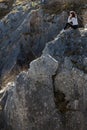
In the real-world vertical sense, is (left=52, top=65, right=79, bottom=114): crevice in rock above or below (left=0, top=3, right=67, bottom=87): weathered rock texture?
above

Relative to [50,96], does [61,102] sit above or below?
below

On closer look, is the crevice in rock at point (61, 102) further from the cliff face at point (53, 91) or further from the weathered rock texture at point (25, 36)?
the weathered rock texture at point (25, 36)

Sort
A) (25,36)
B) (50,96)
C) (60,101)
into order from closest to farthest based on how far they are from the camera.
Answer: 1. (50,96)
2. (60,101)
3. (25,36)

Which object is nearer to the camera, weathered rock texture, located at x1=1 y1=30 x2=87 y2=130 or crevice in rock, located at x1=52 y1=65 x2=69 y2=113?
weathered rock texture, located at x1=1 y1=30 x2=87 y2=130

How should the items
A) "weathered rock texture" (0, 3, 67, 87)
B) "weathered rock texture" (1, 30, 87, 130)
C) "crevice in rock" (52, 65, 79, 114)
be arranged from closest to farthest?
"weathered rock texture" (1, 30, 87, 130), "crevice in rock" (52, 65, 79, 114), "weathered rock texture" (0, 3, 67, 87)

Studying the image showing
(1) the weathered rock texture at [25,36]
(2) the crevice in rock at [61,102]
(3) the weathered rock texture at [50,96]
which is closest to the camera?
(3) the weathered rock texture at [50,96]

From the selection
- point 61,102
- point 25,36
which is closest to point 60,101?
point 61,102

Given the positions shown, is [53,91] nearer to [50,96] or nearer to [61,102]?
[50,96]

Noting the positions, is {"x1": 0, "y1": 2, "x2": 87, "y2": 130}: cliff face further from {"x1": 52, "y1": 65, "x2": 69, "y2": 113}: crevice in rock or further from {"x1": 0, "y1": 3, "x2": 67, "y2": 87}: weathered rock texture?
{"x1": 0, "y1": 3, "x2": 67, "y2": 87}: weathered rock texture

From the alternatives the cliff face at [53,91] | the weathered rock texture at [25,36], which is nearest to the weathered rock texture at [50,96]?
the cliff face at [53,91]

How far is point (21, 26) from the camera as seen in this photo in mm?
39000

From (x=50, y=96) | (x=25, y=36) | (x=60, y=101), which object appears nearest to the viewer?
(x=50, y=96)

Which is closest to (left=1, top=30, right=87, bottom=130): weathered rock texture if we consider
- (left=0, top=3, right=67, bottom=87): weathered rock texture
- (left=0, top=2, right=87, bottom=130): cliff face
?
(left=0, top=2, right=87, bottom=130): cliff face

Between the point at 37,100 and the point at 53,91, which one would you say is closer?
the point at 37,100
